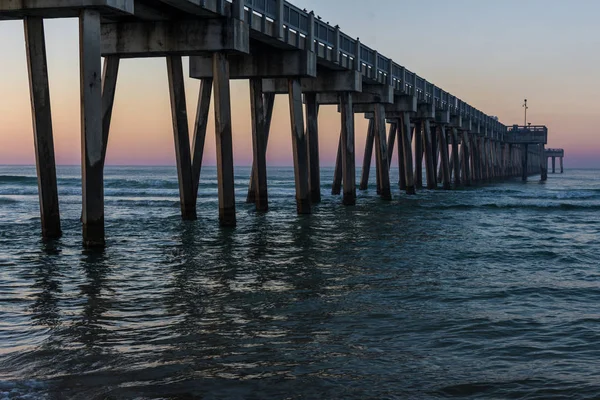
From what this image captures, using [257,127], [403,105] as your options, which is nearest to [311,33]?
[257,127]

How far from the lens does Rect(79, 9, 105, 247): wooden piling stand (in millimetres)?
15750

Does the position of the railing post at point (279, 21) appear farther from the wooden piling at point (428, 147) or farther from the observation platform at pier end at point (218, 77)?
the wooden piling at point (428, 147)

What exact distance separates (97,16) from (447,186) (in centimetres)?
4140

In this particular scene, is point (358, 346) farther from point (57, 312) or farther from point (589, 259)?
point (589, 259)

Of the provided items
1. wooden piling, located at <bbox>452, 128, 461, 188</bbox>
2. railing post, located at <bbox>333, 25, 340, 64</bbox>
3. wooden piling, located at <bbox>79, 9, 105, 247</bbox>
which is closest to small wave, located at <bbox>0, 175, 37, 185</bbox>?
wooden piling, located at <bbox>452, 128, 461, 188</bbox>

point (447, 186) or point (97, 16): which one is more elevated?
point (97, 16)

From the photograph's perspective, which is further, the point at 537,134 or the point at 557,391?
the point at 537,134

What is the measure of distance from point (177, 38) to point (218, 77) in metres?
1.51

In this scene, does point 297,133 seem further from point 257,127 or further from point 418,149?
point 418,149

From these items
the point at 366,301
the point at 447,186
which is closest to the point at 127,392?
the point at 366,301

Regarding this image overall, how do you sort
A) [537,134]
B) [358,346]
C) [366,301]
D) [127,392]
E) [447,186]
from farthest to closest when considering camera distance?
1. [537,134]
2. [447,186]
3. [366,301]
4. [358,346]
5. [127,392]

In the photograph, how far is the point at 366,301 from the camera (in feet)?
35.0

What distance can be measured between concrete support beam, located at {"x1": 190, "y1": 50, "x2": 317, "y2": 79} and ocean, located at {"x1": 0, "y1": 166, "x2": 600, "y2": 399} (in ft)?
27.6

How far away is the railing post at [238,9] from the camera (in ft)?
67.9
